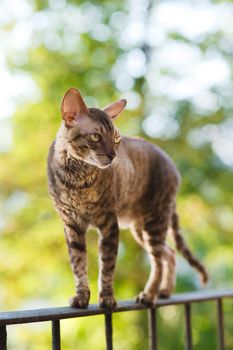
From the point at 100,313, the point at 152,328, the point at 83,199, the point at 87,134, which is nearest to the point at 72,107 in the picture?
the point at 87,134

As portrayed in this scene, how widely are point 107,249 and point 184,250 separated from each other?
43 centimetres

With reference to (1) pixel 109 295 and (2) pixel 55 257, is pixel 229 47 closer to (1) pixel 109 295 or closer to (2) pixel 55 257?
(2) pixel 55 257

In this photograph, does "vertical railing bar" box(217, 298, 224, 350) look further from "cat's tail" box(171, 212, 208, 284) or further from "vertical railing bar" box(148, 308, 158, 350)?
"vertical railing bar" box(148, 308, 158, 350)

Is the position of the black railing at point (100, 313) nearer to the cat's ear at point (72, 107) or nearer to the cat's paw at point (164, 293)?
the cat's paw at point (164, 293)

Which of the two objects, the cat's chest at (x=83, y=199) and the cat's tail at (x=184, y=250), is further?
the cat's tail at (x=184, y=250)

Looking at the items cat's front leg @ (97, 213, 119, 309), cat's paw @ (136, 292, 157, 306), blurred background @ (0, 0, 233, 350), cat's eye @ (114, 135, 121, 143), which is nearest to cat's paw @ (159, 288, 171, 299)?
cat's paw @ (136, 292, 157, 306)

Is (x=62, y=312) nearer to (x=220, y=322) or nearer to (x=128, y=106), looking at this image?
(x=220, y=322)

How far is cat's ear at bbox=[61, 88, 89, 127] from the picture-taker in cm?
114

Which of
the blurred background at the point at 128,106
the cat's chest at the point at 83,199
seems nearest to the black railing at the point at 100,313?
the cat's chest at the point at 83,199

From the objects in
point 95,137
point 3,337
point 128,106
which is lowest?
point 3,337

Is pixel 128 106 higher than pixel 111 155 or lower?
higher

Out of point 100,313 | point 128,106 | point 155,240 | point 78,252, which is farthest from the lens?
point 128,106

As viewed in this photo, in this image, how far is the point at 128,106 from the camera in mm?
3723

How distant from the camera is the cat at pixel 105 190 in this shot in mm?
1181
